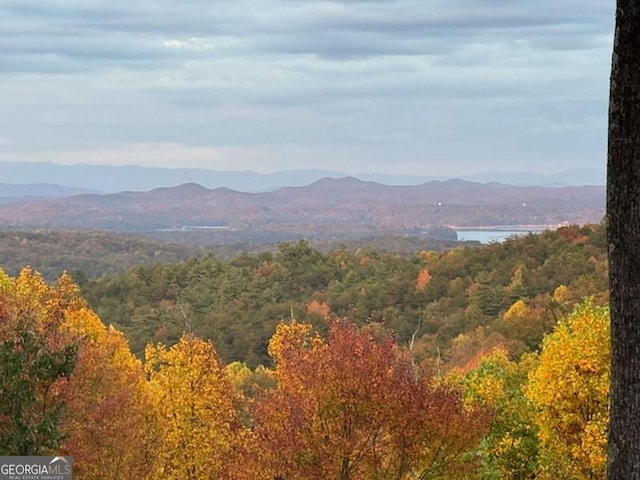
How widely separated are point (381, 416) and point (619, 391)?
315 inches

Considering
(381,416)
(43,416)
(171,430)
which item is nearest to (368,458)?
(381,416)

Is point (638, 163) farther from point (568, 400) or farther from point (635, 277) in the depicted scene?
point (568, 400)

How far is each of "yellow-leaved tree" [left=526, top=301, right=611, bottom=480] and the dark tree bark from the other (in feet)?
28.4

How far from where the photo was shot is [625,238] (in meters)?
5.20

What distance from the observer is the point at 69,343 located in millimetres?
13586

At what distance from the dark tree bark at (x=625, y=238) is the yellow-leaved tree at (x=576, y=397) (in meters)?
8.65

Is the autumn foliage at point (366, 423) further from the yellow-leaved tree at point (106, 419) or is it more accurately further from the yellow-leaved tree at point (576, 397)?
the yellow-leaved tree at point (106, 419)

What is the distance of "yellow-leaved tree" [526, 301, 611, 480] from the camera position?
1373 cm

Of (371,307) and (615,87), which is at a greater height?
(615,87)

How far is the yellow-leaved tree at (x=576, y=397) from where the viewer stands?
45.0ft

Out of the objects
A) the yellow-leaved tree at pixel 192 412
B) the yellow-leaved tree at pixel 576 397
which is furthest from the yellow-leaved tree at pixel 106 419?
the yellow-leaved tree at pixel 576 397

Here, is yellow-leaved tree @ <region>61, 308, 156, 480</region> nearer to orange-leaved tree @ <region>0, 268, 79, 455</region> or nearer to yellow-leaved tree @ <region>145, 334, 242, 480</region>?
yellow-leaved tree @ <region>145, 334, 242, 480</region>

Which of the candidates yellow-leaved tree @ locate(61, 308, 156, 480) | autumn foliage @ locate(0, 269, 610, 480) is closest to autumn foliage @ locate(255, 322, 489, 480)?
autumn foliage @ locate(0, 269, 610, 480)

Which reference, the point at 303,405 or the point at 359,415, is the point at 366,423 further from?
the point at 303,405
